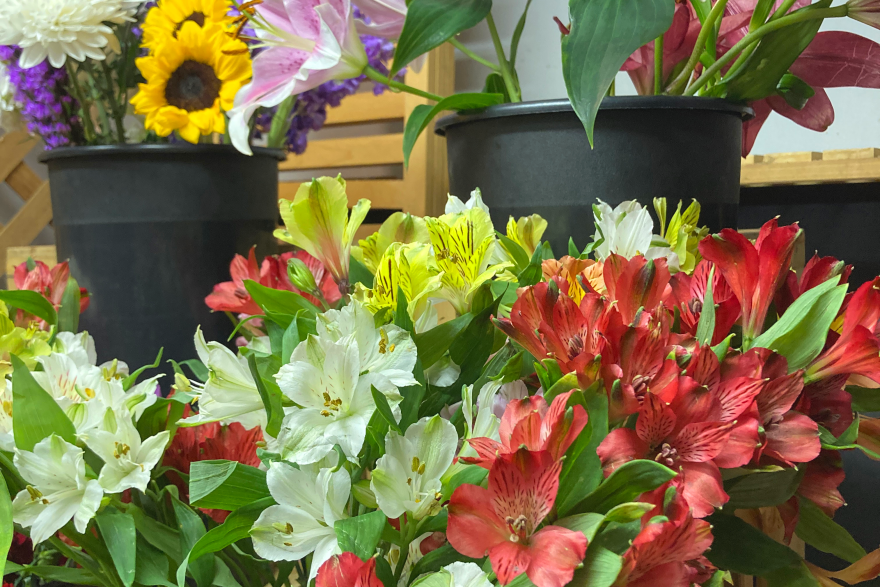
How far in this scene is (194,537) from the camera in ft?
0.82

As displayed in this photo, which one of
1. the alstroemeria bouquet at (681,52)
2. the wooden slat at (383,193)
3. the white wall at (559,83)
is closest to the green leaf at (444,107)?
the alstroemeria bouquet at (681,52)

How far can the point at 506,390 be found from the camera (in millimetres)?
233

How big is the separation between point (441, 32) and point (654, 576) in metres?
0.33

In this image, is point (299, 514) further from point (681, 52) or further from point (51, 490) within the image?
point (681, 52)

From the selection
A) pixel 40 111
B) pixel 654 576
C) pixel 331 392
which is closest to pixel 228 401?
pixel 331 392

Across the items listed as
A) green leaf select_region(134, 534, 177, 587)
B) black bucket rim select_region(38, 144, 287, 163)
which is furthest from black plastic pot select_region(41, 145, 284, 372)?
green leaf select_region(134, 534, 177, 587)

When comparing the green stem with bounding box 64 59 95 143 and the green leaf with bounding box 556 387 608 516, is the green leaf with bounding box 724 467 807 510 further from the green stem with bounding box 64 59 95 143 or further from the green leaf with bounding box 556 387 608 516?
the green stem with bounding box 64 59 95 143

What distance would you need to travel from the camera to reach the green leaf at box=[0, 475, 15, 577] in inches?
8.9

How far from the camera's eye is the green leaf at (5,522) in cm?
23

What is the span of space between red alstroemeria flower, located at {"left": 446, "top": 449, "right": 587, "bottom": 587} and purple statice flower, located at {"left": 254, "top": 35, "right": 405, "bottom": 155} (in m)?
0.58

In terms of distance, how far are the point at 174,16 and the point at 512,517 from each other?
53 centimetres

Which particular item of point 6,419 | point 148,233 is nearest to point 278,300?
point 6,419

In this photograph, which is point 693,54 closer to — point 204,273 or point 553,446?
point 553,446

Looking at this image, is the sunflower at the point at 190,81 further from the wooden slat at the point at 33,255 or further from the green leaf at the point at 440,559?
the green leaf at the point at 440,559
